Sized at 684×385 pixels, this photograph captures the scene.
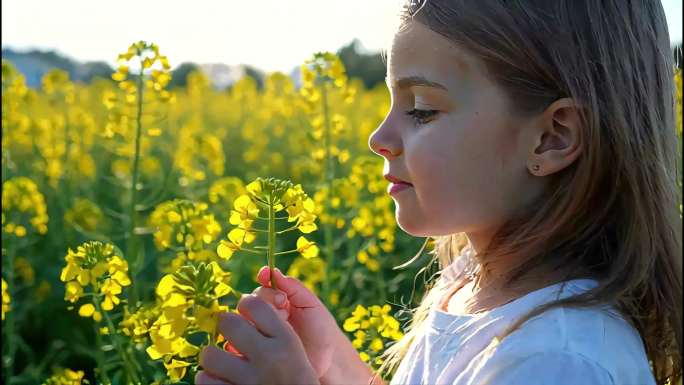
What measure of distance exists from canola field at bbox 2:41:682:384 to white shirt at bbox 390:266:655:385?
277mm

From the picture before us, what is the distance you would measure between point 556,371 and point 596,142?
1.23 feet

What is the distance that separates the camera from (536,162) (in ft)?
4.57

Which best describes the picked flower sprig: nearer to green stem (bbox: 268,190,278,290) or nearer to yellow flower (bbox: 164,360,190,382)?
green stem (bbox: 268,190,278,290)

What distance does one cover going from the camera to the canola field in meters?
1.27

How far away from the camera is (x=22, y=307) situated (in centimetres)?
395

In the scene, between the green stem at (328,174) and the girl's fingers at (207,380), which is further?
the green stem at (328,174)

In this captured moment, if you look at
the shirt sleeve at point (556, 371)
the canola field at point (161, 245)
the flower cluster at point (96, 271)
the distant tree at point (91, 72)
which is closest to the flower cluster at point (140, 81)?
the canola field at point (161, 245)

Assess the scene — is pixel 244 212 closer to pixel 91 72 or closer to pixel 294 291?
pixel 294 291

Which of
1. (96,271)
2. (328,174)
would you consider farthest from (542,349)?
(328,174)

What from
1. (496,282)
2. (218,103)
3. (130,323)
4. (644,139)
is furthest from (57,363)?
(218,103)

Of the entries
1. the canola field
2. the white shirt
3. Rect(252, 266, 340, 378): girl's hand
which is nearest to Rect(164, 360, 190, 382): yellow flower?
the canola field

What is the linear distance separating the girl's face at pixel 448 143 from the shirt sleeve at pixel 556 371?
279 mm

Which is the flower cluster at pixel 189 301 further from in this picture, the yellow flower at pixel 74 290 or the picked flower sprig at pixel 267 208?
the yellow flower at pixel 74 290

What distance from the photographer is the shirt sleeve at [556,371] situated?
120cm
